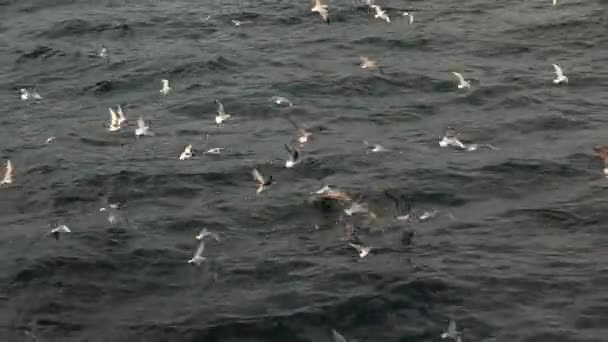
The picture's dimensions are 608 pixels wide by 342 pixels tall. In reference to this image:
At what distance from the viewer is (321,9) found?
100ft

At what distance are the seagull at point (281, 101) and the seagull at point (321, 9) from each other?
6.82m

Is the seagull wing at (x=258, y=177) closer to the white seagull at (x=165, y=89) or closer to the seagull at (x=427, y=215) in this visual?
the seagull at (x=427, y=215)

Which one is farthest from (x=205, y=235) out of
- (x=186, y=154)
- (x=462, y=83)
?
(x=462, y=83)

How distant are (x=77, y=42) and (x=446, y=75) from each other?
1300 centimetres

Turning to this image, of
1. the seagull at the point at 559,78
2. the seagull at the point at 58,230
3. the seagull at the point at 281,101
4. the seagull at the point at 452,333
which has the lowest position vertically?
the seagull at the point at 58,230

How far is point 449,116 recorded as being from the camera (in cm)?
2241

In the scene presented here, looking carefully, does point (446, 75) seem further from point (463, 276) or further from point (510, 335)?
point (510, 335)

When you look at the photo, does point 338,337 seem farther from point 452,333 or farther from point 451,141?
point 451,141

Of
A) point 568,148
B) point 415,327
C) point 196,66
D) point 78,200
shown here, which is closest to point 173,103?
point 196,66

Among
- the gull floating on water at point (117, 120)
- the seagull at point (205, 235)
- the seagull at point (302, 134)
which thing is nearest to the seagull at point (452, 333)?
the seagull at point (205, 235)

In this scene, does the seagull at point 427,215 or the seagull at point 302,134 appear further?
the seagull at point 302,134

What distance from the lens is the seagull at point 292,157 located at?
20359 mm

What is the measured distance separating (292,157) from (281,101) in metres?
3.77

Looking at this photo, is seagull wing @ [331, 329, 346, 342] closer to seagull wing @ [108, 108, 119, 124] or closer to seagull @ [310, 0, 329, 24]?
seagull wing @ [108, 108, 119, 124]
